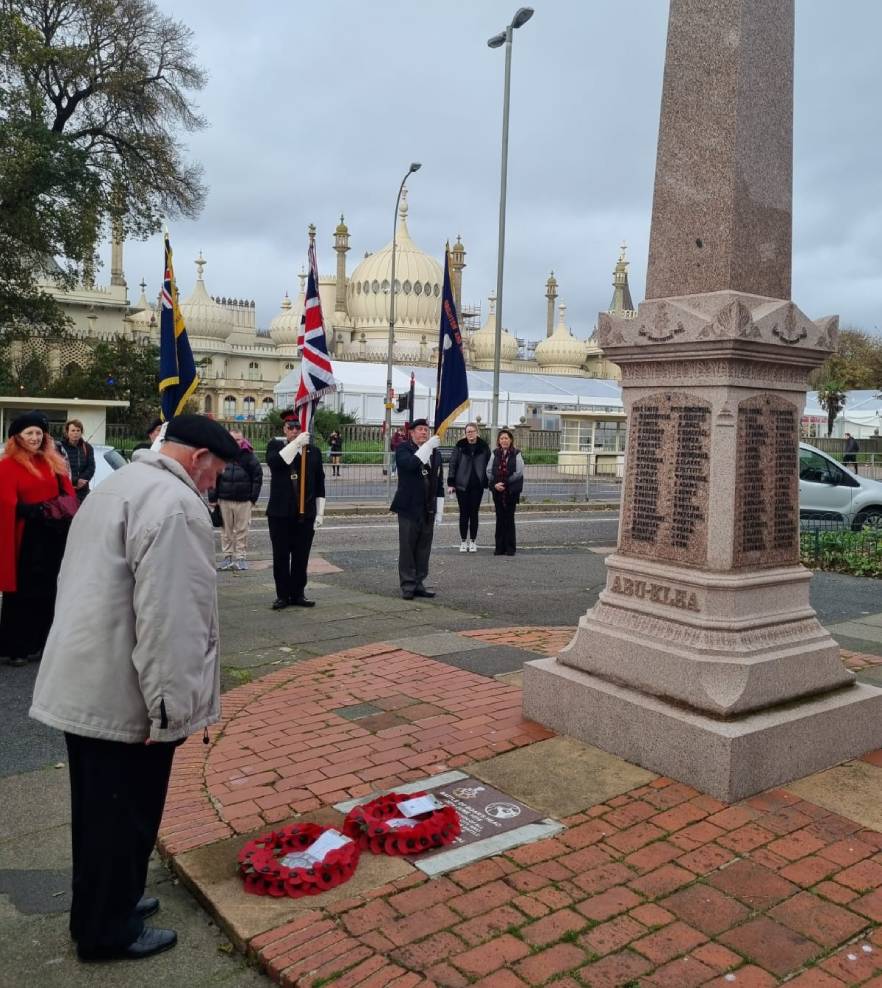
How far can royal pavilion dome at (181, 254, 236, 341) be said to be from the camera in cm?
8200

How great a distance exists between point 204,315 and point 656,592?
8154 cm

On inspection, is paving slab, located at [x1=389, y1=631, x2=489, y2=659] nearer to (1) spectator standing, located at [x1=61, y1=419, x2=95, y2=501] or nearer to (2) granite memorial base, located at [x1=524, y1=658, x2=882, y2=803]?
(2) granite memorial base, located at [x1=524, y1=658, x2=882, y2=803]

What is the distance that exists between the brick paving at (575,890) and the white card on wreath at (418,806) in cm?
37

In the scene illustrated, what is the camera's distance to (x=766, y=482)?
5.06 metres

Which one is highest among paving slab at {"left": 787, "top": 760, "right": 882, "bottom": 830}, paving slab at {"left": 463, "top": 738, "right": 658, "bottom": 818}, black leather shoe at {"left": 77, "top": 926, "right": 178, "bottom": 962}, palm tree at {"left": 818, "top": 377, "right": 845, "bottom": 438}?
palm tree at {"left": 818, "top": 377, "right": 845, "bottom": 438}

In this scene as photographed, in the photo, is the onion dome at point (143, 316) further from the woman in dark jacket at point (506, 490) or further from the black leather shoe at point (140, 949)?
the black leather shoe at point (140, 949)

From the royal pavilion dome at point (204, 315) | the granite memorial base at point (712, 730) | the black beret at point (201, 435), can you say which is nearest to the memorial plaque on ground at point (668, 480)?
the granite memorial base at point (712, 730)

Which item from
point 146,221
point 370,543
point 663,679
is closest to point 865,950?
point 663,679

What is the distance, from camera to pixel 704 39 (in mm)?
5156

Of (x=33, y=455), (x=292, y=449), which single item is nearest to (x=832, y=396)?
(x=292, y=449)

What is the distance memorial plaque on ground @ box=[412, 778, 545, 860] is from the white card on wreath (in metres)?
0.16

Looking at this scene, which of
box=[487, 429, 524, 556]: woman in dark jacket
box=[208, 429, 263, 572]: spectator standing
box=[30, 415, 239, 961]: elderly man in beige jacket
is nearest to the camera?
box=[30, 415, 239, 961]: elderly man in beige jacket

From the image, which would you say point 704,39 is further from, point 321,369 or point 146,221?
point 146,221

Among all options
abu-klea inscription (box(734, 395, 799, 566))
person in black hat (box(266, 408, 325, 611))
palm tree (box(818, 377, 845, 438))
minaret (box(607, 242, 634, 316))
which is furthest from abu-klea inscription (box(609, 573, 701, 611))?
minaret (box(607, 242, 634, 316))
